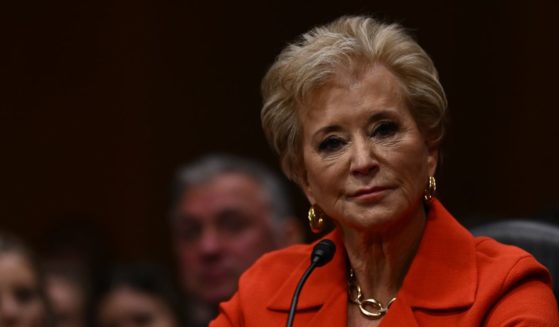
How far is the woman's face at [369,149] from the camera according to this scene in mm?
2824

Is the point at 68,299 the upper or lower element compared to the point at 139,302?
lower

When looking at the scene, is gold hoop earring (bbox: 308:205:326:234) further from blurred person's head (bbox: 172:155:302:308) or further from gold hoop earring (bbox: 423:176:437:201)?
blurred person's head (bbox: 172:155:302:308)

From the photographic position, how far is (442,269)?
114 inches

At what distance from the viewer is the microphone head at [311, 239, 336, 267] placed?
290 centimetres

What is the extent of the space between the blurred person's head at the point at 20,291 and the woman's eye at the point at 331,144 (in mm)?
2023

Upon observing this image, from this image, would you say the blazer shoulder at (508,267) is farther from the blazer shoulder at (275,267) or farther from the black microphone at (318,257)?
the blazer shoulder at (275,267)

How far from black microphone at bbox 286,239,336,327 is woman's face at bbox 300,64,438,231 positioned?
70mm

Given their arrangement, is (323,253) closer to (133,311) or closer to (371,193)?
(371,193)

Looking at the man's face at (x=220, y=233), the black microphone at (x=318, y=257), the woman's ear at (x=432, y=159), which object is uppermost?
the woman's ear at (x=432, y=159)

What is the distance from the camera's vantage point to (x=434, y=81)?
289 cm

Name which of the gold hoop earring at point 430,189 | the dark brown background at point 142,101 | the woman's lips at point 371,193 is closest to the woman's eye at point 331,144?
the woman's lips at point 371,193

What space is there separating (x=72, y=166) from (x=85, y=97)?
0.47 m

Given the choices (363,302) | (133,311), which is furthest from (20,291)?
(363,302)

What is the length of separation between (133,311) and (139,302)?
0.15 feet
